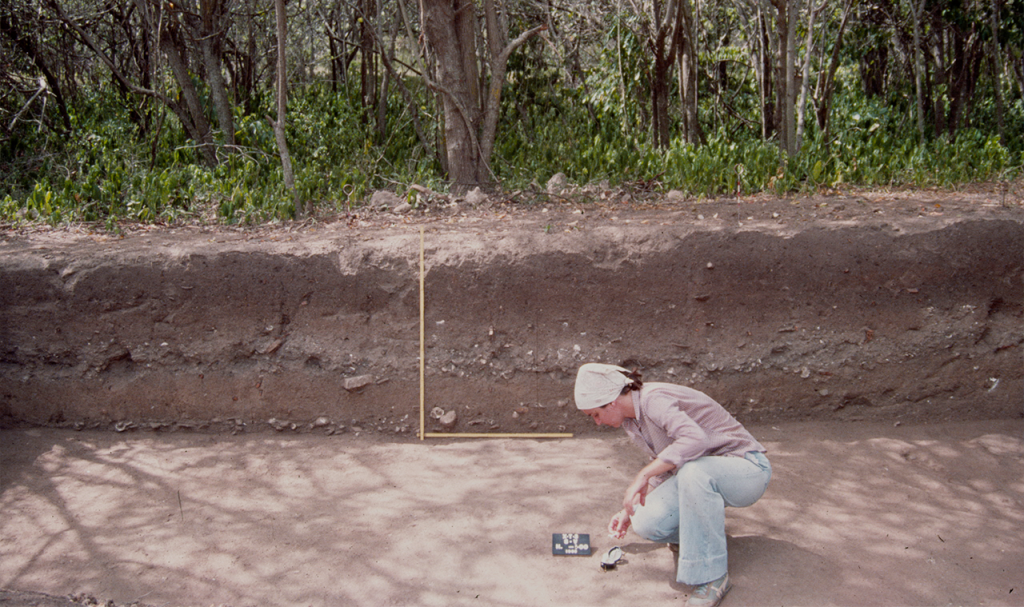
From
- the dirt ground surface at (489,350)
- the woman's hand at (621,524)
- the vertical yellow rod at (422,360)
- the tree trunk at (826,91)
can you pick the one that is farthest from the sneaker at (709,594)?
the tree trunk at (826,91)

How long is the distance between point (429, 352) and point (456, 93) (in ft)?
7.58

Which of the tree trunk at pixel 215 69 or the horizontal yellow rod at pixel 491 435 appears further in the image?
the tree trunk at pixel 215 69

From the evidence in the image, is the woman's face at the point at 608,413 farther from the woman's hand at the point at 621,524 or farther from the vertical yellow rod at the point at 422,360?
the vertical yellow rod at the point at 422,360

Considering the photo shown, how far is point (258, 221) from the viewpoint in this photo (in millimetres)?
5277

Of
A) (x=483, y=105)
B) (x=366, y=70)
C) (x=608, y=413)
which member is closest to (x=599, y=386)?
(x=608, y=413)

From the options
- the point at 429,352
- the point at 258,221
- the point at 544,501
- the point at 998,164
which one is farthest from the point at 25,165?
the point at 998,164

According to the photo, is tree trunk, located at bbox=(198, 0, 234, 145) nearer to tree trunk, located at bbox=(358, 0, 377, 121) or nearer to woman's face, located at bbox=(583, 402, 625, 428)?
tree trunk, located at bbox=(358, 0, 377, 121)

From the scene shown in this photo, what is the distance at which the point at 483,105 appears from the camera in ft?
22.0

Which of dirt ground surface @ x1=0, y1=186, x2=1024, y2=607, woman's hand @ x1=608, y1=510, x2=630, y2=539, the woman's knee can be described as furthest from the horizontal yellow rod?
woman's hand @ x1=608, y1=510, x2=630, y2=539

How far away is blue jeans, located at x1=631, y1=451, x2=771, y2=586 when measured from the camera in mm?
2848

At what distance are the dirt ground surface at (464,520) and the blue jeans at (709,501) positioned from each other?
17 cm

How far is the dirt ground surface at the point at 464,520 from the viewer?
10.1ft

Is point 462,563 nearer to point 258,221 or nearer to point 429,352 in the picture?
point 429,352

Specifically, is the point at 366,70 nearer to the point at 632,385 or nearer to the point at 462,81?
the point at 462,81
